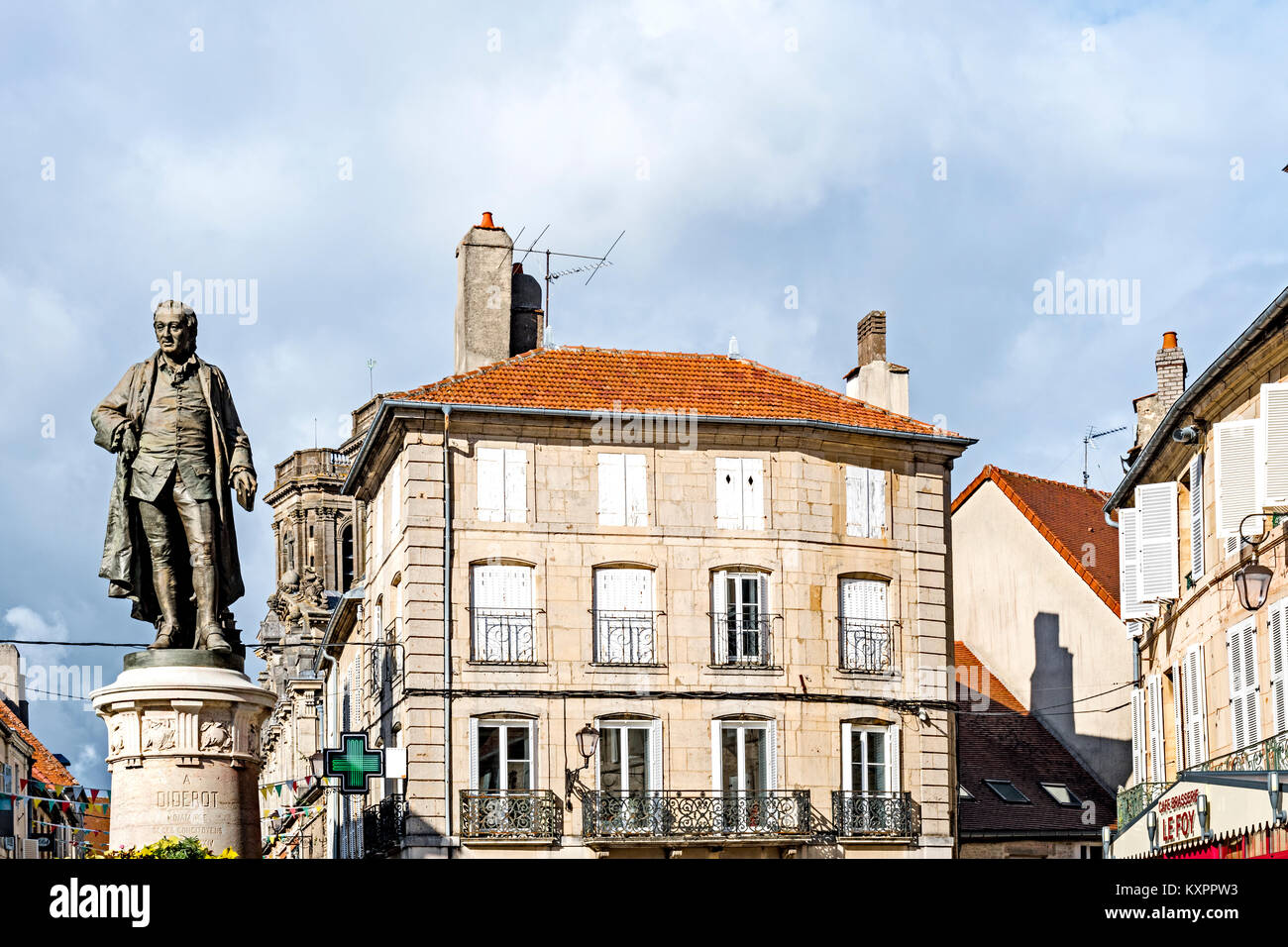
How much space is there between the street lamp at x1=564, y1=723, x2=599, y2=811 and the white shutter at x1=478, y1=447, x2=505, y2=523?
3.86 m

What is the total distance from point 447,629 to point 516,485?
8.98ft

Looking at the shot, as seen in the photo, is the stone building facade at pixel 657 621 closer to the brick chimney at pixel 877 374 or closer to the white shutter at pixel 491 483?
the white shutter at pixel 491 483

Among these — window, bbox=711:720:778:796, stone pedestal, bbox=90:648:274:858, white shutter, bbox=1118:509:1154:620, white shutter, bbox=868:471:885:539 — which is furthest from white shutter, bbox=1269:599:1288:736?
white shutter, bbox=868:471:885:539

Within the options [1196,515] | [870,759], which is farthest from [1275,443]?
[870,759]

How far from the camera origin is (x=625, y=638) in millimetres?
32406

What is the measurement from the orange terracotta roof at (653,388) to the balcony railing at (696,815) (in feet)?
21.1

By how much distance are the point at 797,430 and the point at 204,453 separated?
2117 centimetres

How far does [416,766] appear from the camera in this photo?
3127 centimetres

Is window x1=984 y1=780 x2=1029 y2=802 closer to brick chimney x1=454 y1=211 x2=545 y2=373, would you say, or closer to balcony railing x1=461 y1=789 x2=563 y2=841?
balcony railing x1=461 y1=789 x2=563 y2=841

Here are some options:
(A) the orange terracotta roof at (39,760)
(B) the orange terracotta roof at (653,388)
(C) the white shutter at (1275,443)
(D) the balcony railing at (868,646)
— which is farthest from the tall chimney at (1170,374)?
(A) the orange terracotta roof at (39,760)

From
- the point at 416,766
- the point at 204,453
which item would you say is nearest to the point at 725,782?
the point at 416,766
